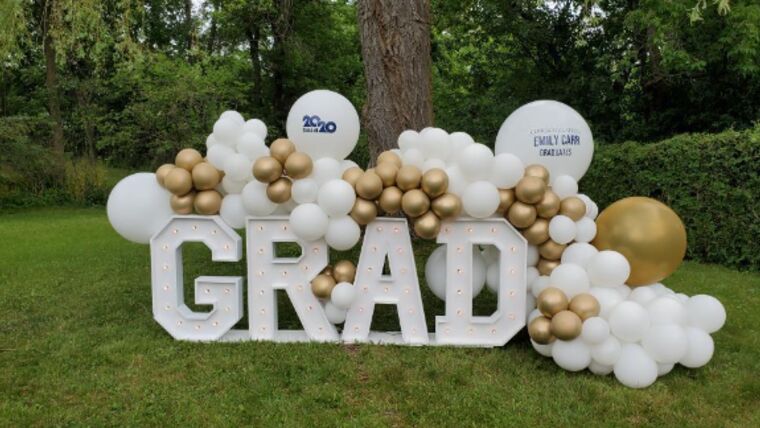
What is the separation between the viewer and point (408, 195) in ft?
11.8

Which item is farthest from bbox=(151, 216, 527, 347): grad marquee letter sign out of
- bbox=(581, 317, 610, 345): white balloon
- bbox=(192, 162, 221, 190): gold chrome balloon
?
bbox=(581, 317, 610, 345): white balloon

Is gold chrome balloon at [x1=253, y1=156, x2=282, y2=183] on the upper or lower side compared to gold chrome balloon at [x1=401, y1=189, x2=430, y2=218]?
upper

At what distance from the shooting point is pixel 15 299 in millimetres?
5266

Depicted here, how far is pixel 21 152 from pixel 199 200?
11.3 m

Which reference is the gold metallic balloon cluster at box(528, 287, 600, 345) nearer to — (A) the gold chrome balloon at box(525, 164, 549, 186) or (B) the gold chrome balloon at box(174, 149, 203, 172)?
(A) the gold chrome balloon at box(525, 164, 549, 186)

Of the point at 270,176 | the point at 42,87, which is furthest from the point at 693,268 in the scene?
the point at 42,87

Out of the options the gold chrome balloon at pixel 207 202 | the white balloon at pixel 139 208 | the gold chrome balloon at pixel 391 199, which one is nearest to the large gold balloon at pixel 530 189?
the gold chrome balloon at pixel 391 199

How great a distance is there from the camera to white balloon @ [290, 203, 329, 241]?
362 cm

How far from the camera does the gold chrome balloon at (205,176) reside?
3844 millimetres

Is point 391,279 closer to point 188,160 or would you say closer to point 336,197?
point 336,197

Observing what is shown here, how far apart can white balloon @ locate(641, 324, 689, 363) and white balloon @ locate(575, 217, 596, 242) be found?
678 mm

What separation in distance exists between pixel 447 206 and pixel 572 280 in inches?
33.8

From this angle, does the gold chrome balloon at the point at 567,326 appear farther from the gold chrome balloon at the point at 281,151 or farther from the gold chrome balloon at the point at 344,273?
the gold chrome balloon at the point at 281,151

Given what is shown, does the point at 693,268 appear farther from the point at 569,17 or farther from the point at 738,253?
the point at 569,17
